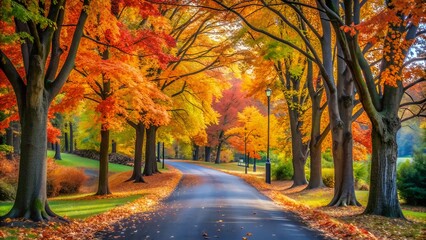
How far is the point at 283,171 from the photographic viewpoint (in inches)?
1373

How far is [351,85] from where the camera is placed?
604 inches

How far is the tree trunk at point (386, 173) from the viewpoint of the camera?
12109 mm

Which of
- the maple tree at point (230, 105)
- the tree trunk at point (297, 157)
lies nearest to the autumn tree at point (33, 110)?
the tree trunk at point (297, 157)

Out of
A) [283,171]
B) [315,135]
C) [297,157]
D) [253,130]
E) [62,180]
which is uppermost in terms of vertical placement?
[253,130]

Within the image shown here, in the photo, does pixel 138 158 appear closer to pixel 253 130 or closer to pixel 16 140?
pixel 16 140

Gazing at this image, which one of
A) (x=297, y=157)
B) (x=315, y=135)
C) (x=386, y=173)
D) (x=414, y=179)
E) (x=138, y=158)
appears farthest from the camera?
(x=138, y=158)

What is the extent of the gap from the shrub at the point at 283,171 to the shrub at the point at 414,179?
13279 millimetres

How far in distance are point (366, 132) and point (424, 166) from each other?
808 cm

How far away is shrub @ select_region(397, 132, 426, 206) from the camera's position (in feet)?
69.2

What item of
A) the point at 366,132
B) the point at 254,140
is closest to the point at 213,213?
the point at 366,132

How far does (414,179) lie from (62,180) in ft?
62.2

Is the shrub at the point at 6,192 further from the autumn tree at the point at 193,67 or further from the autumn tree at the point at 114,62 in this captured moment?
the autumn tree at the point at 193,67

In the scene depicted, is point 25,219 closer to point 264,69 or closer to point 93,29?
point 93,29

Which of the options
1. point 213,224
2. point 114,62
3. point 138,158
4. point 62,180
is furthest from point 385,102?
point 138,158
